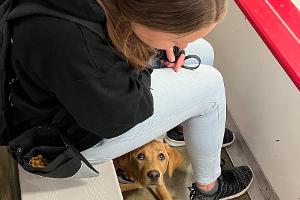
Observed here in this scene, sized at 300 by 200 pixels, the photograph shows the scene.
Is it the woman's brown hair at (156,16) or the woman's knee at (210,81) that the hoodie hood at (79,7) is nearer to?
the woman's brown hair at (156,16)

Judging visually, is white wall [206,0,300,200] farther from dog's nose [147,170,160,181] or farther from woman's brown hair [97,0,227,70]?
woman's brown hair [97,0,227,70]

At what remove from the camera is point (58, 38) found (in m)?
0.72

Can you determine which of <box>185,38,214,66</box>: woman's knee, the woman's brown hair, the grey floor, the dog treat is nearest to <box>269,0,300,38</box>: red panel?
<box>185,38,214,66</box>: woman's knee

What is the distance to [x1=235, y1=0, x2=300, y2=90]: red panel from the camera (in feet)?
3.43

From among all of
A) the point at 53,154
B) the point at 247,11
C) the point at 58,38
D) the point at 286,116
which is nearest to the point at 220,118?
the point at 286,116

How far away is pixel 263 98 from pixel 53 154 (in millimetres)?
621

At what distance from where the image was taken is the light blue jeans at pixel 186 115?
97cm

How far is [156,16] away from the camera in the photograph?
0.68m

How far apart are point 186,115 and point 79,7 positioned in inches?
16.5

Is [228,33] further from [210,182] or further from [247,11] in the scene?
[210,182]

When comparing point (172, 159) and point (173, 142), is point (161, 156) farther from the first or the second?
point (173, 142)

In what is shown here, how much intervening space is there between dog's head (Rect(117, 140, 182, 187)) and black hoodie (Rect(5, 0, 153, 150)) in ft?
1.36

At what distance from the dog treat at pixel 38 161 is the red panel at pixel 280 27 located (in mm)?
573

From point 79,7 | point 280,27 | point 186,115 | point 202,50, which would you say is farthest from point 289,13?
point 79,7
